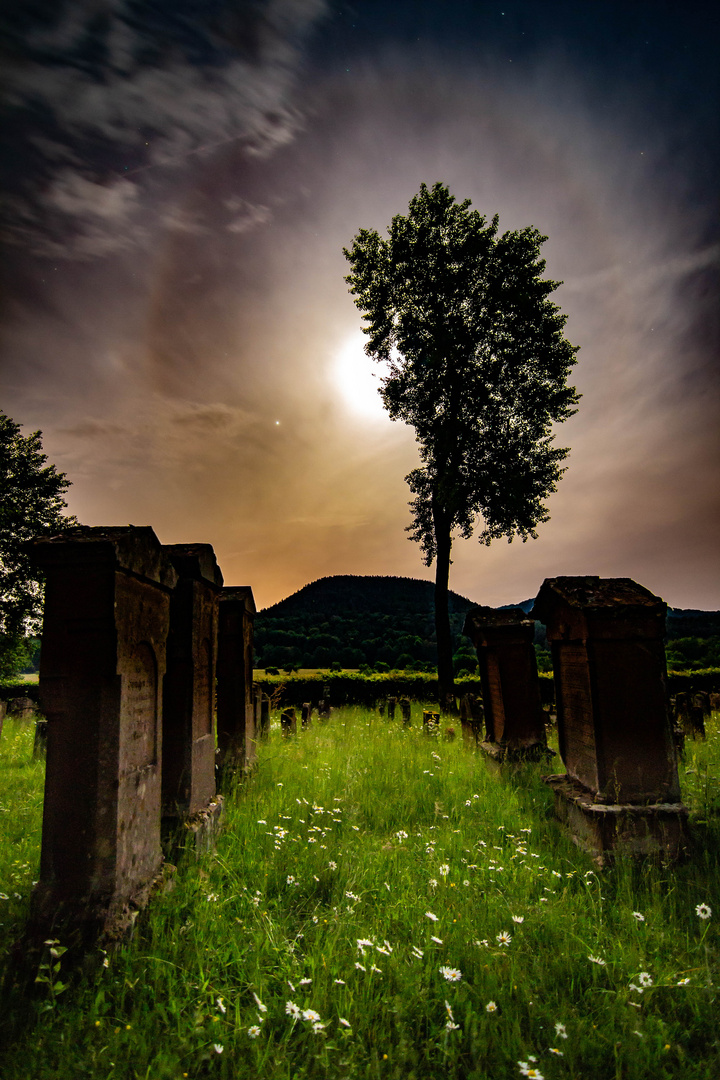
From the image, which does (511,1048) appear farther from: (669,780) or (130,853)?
(669,780)

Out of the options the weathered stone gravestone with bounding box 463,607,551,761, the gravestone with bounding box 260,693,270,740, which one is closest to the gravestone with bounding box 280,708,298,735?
the gravestone with bounding box 260,693,270,740

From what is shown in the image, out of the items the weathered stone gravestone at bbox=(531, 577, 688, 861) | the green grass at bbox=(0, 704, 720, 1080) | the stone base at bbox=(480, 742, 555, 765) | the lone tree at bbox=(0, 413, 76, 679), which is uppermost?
the lone tree at bbox=(0, 413, 76, 679)

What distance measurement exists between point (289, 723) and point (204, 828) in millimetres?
5704

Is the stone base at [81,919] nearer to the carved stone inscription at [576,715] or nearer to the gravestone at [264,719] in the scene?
the carved stone inscription at [576,715]

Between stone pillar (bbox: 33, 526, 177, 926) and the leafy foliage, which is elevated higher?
the leafy foliage

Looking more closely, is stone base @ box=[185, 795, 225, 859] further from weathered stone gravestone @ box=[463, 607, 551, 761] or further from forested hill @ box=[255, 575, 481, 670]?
forested hill @ box=[255, 575, 481, 670]

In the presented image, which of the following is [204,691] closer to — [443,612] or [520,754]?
[520,754]

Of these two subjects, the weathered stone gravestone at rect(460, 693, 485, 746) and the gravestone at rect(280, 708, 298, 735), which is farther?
the gravestone at rect(280, 708, 298, 735)

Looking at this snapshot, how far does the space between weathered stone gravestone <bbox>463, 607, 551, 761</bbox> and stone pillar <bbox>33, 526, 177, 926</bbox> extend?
450 cm

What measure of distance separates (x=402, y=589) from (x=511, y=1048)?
31542 mm

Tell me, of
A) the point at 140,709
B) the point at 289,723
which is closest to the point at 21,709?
the point at 289,723

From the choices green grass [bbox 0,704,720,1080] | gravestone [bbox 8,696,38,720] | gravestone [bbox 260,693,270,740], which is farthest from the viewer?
gravestone [bbox 8,696,38,720]

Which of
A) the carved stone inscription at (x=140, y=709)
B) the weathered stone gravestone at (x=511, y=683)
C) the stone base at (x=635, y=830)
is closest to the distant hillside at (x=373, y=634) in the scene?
the weathered stone gravestone at (x=511, y=683)

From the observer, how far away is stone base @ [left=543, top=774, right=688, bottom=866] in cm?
385
